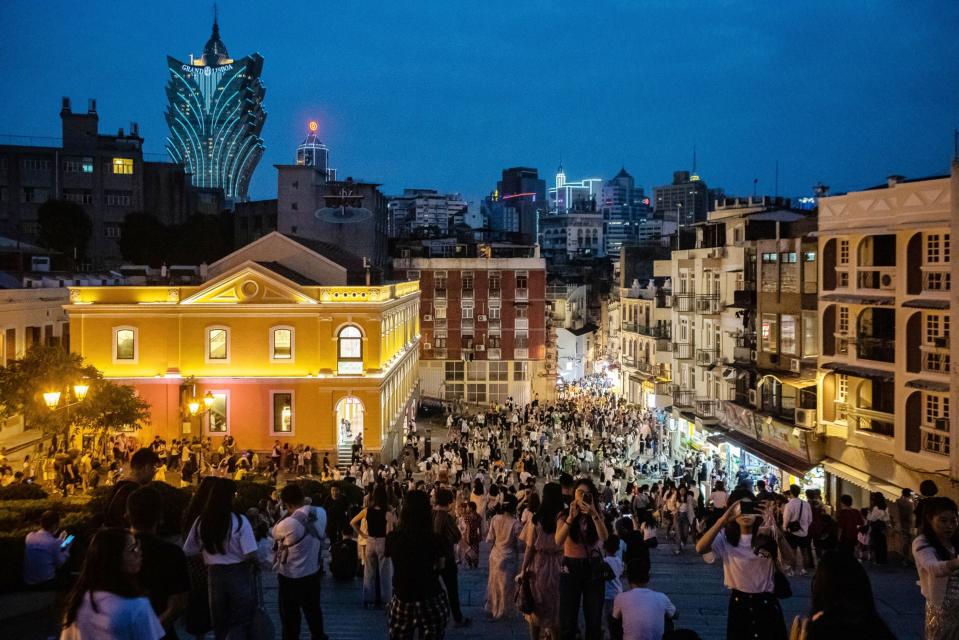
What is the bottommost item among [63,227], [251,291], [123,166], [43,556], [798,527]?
[798,527]

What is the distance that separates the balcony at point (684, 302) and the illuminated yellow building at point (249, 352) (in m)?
13.8

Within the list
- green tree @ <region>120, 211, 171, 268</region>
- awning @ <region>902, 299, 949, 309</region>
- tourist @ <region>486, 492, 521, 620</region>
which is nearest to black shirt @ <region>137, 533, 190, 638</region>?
tourist @ <region>486, 492, 521, 620</region>

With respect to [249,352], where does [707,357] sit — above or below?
below

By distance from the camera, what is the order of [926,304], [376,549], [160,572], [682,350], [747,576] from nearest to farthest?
[160,572]
[747,576]
[376,549]
[926,304]
[682,350]

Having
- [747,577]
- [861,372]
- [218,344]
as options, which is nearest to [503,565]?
[747,577]

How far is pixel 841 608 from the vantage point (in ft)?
15.8

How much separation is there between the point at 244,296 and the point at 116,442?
24.4ft

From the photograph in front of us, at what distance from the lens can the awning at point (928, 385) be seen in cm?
2177

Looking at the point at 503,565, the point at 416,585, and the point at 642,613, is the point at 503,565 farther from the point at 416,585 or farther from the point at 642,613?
the point at 642,613

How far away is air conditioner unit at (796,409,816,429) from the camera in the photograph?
27266 millimetres

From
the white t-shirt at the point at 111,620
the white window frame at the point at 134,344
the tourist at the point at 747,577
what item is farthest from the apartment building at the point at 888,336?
the white window frame at the point at 134,344

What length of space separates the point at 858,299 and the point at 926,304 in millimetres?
2859

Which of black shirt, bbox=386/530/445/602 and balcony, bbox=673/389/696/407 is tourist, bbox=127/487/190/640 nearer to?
black shirt, bbox=386/530/445/602

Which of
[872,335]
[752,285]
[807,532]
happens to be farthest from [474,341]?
[807,532]
